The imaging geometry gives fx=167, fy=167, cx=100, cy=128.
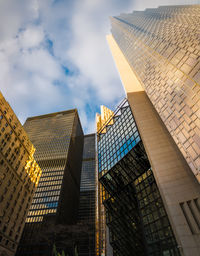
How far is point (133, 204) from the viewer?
3900cm

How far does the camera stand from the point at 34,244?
83.0m

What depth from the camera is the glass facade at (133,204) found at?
28323 millimetres

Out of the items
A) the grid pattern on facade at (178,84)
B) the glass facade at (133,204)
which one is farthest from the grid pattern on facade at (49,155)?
the grid pattern on facade at (178,84)

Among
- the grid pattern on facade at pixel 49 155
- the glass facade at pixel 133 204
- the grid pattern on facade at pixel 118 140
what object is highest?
the grid pattern on facade at pixel 49 155

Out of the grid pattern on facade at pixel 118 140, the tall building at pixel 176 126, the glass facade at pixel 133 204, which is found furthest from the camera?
the grid pattern on facade at pixel 118 140

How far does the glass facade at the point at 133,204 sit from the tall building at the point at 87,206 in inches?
1938

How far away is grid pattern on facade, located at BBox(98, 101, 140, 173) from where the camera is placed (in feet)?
133

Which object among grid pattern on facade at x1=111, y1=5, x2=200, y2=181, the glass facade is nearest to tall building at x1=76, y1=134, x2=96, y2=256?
the glass facade

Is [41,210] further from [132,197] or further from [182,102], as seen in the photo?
[182,102]

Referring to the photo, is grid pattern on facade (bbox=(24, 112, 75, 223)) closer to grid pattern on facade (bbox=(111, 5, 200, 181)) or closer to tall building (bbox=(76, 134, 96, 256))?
tall building (bbox=(76, 134, 96, 256))

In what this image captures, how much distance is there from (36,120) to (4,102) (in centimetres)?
10748

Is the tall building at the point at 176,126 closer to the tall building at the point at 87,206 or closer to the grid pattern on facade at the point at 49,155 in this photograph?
→ the tall building at the point at 87,206

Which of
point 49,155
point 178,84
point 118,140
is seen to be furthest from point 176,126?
point 49,155

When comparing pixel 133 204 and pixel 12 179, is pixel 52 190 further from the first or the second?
pixel 133 204
